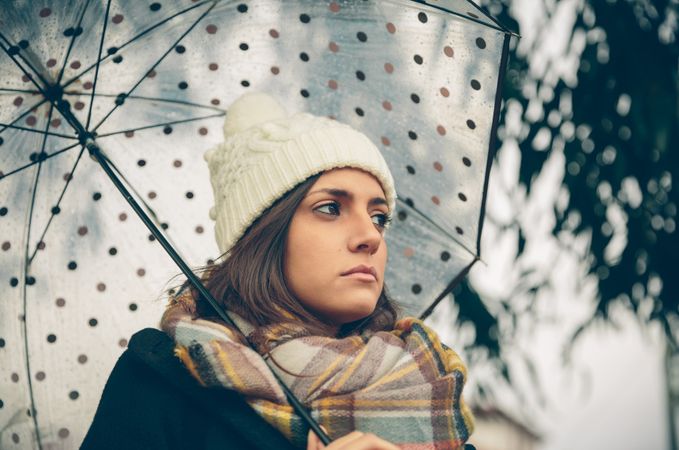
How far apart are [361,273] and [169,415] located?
1.63ft

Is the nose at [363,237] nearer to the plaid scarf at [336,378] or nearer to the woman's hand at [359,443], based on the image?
the plaid scarf at [336,378]

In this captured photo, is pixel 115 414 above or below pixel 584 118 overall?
below

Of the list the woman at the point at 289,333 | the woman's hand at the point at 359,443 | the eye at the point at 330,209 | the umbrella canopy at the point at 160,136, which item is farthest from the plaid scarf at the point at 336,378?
the umbrella canopy at the point at 160,136

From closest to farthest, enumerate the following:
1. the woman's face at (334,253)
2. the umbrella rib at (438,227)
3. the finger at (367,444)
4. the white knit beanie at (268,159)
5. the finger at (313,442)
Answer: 1. the finger at (367,444)
2. the finger at (313,442)
3. the woman's face at (334,253)
4. the white knit beanie at (268,159)
5. the umbrella rib at (438,227)

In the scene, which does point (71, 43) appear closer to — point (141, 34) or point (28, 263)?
point (141, 34)

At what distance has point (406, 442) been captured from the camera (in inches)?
59.3

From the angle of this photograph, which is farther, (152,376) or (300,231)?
(300,231)

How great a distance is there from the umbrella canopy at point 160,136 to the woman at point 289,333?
177 mm

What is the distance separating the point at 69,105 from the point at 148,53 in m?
0.26

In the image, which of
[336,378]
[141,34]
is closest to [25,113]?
[141,34]

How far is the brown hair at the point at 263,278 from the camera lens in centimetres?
169

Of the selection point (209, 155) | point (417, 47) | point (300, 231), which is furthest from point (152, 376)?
point (417, 47)

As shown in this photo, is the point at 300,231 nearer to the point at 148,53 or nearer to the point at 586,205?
the point at 148,53

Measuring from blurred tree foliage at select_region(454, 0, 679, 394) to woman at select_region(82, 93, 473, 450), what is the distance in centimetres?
195
